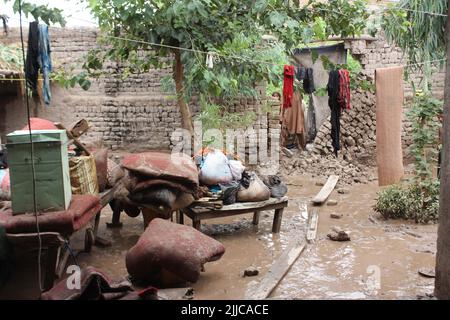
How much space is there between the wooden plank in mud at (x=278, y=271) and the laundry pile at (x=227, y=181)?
2.63 feet

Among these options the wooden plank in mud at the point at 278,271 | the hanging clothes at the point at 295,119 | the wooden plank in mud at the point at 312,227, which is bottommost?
the wooden plank in mud at the point at 278,271

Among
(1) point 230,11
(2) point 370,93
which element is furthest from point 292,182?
(1) point 230,11

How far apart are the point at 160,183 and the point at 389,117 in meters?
2.90

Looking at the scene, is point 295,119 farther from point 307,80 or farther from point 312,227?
point 312,227

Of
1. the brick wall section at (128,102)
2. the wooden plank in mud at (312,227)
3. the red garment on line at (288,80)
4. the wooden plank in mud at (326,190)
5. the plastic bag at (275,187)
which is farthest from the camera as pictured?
the brick wall section at (128,102)

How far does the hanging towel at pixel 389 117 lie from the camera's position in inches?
224

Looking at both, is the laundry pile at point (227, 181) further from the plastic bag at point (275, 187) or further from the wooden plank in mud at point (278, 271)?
the wooden plank in mud at point (278, 271)

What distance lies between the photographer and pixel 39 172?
151 inches

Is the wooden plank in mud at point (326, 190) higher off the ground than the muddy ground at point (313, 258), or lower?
higher

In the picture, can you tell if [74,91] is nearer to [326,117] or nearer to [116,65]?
[116,65]

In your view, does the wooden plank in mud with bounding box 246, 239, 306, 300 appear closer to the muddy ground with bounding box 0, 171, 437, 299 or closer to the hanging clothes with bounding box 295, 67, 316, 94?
the muddy ground with bounding box 0, 171, 437, 299

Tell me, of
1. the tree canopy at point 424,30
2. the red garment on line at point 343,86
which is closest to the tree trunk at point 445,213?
the red garment on line at point 343,86

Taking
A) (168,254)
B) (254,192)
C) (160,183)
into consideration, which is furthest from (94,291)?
(254,192)

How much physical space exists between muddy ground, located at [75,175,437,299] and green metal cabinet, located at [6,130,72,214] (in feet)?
4.28
